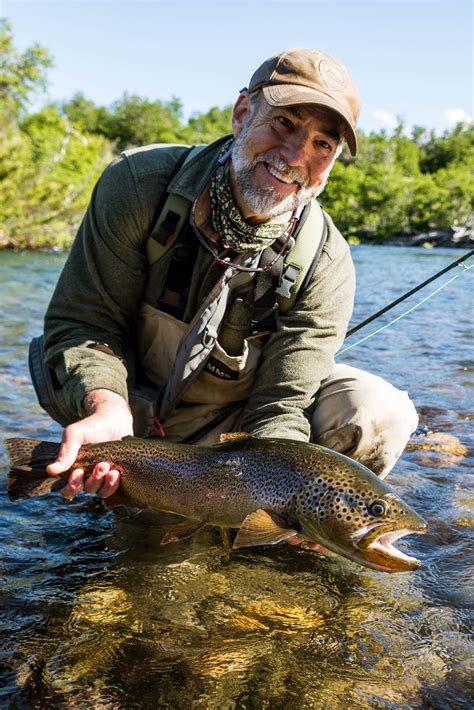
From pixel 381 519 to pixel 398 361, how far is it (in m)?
5.71

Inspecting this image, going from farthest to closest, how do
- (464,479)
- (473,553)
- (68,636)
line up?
(464,479) < (473,553) < (68,636)

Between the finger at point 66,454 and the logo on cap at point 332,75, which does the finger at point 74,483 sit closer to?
the finger at point 66,454

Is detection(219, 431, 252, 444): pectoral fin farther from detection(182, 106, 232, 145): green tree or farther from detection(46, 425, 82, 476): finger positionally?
detection(182, 106, 232, 145): green tree

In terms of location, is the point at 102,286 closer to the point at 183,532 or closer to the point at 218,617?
the point at 183,532

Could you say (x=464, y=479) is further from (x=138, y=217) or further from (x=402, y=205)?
(x=402, y=205)

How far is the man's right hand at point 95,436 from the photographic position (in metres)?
Answer: 2.67

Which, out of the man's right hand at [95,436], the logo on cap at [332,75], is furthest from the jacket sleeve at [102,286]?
the logo on cap at [332,75]

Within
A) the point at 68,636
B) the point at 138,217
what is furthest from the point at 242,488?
the point at 138,217

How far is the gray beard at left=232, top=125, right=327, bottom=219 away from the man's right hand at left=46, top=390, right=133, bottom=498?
1.02 metres

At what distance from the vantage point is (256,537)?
2381 millimetres

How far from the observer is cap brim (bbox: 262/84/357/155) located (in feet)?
9.66

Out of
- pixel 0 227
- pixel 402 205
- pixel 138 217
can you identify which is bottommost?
pixel 0 227

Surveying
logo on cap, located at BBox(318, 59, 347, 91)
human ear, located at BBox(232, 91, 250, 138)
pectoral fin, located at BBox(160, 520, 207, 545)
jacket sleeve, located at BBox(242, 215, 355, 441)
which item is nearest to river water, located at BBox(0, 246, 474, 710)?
pectoral fin, located at BBox(160, 520, 207, 545)

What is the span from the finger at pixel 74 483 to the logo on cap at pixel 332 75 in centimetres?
185
